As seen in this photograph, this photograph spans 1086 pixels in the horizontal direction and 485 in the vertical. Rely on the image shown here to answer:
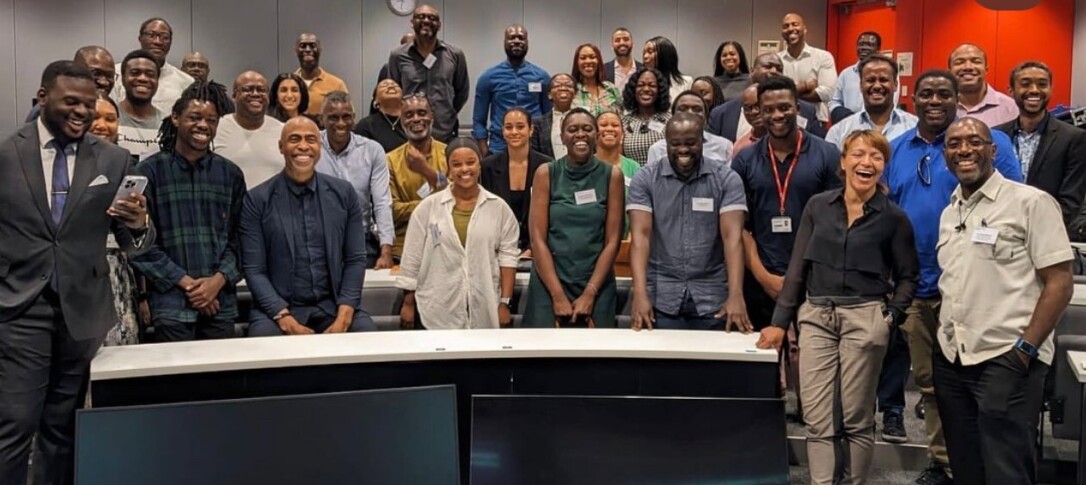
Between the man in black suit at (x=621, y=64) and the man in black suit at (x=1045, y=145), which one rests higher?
the man in black suit at (x=621, y=64)

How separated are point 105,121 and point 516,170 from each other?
1793mm

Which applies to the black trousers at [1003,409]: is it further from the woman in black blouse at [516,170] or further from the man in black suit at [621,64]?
the man in black suit at [621,64]

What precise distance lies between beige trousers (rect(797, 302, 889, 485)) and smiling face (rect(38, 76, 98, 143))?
2388mm

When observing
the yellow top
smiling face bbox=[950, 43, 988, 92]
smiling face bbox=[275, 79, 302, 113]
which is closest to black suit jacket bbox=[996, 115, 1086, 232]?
smiling face bbox=[950, 43, 988, 92]

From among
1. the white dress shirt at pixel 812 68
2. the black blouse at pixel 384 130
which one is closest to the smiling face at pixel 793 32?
the white dress shirt at pixel 812 68

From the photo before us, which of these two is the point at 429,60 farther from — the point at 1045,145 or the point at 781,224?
the point at 1045,145

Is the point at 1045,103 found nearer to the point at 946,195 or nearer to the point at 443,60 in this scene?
the point at 946,195

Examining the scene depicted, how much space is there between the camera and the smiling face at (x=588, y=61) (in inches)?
221

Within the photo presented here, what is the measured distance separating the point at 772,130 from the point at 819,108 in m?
2.84

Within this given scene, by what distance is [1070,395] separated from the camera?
11.3 ft

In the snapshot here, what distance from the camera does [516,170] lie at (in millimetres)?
4457

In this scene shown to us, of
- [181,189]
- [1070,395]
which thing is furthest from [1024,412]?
[181,189]

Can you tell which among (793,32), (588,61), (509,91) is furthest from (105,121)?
(793,32)

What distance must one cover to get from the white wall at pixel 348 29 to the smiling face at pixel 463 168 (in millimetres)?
5824
